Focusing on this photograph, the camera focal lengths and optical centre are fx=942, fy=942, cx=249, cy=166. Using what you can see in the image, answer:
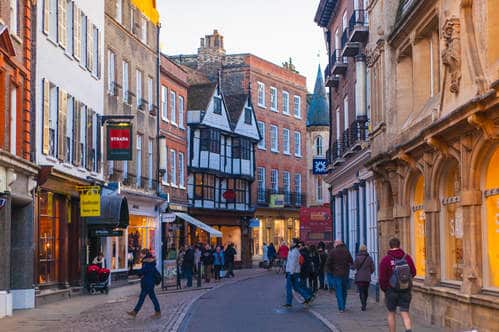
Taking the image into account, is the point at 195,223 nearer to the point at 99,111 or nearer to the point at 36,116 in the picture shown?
the point at 99,111

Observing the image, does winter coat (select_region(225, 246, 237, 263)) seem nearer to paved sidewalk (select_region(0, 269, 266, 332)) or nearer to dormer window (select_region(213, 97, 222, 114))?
dormer window (select_region(213, 97, 222, 114))

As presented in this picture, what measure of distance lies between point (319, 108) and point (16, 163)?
53.8 m

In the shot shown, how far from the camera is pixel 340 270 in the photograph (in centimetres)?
2345

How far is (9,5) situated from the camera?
23578mm

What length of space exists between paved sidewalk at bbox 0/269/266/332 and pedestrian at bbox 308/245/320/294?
373cm

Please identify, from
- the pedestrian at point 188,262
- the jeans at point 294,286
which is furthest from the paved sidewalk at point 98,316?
the pedestrian at point 188,262

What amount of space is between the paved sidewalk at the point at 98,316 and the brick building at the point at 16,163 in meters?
0.90

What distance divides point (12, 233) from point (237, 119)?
38100 mm

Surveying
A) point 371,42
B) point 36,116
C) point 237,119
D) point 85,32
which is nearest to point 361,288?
point 371,42

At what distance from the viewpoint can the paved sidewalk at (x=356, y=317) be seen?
61.7 feet

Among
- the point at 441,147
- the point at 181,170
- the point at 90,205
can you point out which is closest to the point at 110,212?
the point at 90,205

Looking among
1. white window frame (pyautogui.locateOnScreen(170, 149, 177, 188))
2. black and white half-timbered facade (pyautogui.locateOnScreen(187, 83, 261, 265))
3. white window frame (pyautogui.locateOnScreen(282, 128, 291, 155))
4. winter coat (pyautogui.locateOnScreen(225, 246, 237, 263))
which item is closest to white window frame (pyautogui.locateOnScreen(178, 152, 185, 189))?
white window frame (pyautogui.locateOnScreen(170, 149, 177, 188))

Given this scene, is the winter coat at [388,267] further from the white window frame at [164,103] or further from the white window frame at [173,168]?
the white window frame at [173,168]

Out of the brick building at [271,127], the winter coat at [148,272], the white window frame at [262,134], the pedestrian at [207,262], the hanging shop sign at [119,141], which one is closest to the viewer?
the winter coat at [148,272]
